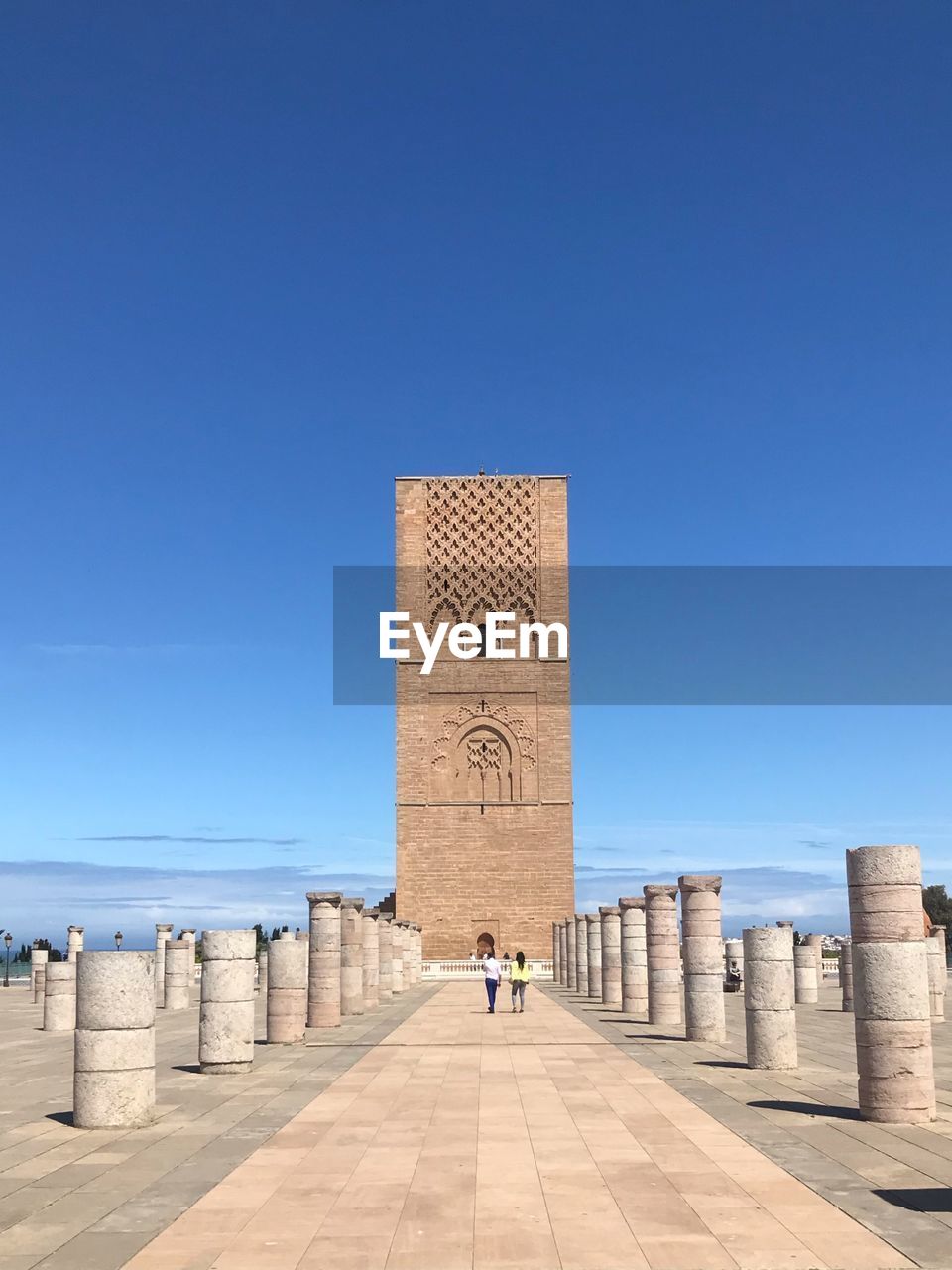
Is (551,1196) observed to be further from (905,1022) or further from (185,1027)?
(185,1027)

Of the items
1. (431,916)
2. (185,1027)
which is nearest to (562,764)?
(431,916)

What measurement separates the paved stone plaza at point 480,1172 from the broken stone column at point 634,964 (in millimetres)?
6300

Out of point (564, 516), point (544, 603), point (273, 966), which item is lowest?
point (273, 966)

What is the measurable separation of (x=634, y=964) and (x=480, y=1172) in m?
11.5

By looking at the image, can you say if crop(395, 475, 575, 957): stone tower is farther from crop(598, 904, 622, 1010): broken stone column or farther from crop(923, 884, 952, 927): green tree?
crop(923, 884, 952, 927): green tree

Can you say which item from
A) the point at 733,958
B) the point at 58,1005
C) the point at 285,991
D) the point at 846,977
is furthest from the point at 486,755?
the point at 285,991

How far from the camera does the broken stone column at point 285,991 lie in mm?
12453

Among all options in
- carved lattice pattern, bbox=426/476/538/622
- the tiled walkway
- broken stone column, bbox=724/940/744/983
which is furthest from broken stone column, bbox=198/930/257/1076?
carved lattice pattern, bbox=426/476/538/622

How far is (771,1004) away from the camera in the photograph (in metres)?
10.0

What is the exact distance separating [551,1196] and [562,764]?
30.2 meters

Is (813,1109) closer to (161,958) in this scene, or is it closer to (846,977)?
(846,977)

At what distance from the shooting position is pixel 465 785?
3534 centimetres

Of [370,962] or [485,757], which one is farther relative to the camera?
[485,757]

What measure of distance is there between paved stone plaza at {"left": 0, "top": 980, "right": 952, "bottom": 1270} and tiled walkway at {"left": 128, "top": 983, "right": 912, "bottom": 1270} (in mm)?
16
